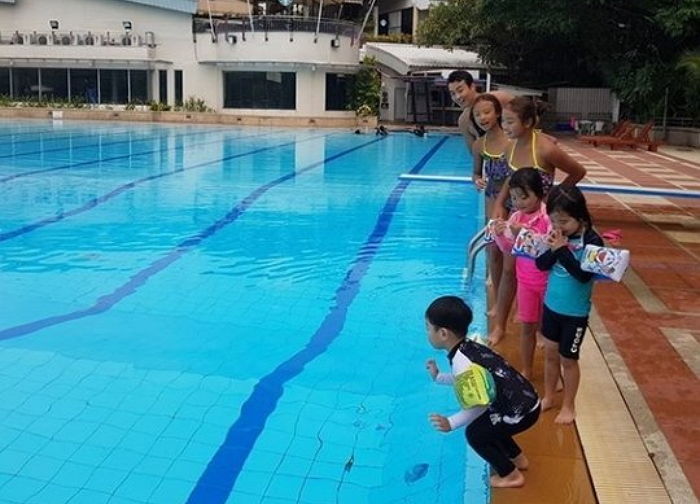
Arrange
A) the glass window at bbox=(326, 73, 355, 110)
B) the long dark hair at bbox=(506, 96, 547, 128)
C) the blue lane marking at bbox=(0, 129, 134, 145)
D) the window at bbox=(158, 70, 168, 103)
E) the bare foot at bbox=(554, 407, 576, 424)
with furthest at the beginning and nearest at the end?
the window at bbox=(158, 70, 168, 103)
the glass window at bbox=(326, 73, 355, 110)
the blue lane marking at bbox=(0, 129, 134, 145)
the long dark hair at bbox=(506, 96, 547, 128)
the bare foot at bbox=(554, 407, 576, 424)

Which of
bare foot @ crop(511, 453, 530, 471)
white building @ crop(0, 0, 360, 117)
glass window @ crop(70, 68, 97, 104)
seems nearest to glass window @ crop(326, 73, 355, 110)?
white building @ crop(0, 0, 360, 117)

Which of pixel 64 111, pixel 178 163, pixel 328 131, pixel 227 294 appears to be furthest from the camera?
pixel 64 111

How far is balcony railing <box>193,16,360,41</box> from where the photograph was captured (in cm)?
3164

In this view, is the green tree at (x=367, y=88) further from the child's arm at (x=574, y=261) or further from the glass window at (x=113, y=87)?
the child's arm at (x=574, y=261)

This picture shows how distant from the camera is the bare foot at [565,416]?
3.40 metres

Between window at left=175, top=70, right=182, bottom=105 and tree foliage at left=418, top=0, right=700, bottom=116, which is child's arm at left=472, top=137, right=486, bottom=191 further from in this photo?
window at left=175, top=70, right=182, bottom=105

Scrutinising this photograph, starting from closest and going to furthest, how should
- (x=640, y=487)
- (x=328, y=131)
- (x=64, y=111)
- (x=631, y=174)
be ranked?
(x=640, y=487), (x=631, y=174), (x=328, y=131), (x=64, y=111)

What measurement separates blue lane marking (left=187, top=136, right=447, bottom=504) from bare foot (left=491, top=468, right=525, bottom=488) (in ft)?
3.96

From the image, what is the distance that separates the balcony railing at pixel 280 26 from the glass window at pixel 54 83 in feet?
22.2

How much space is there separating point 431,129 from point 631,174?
1538 centimetres

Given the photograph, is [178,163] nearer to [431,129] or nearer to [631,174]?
[631,174]

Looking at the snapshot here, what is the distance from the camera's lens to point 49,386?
4574mm

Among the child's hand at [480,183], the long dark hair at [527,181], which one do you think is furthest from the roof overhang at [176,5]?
the long dark hair at [527,181]

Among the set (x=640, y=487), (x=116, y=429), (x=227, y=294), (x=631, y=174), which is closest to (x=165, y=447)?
(x=116, y=429)
